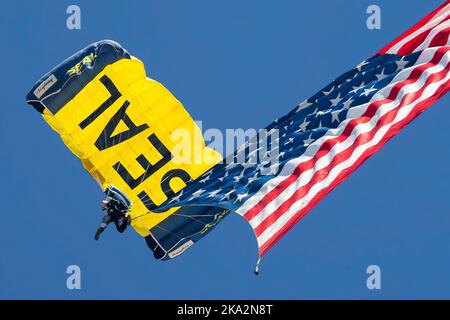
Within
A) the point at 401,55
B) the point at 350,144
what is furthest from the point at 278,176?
the point at 401,55

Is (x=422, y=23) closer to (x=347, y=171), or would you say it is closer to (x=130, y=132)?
(x=347, y=171)

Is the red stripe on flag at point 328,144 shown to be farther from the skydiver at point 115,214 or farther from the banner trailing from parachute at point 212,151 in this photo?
the skydiver at point 115,214

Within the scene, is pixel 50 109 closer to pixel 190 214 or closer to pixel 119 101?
pixel 119 101

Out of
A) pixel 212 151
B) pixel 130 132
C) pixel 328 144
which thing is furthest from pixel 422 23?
pixel 130 132

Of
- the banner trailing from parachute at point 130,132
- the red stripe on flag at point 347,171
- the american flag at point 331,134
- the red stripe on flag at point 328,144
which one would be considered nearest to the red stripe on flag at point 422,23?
the american flag at point 331,134

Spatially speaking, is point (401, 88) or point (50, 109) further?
point (50, 109)

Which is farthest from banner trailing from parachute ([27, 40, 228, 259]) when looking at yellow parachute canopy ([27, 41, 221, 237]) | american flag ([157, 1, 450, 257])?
american flag ([157, 1, 450, 257])

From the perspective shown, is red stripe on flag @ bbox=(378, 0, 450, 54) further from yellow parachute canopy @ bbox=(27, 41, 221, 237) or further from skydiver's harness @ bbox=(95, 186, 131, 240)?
skydiver's harness @ bbox=(95, 186, 131, 240)
